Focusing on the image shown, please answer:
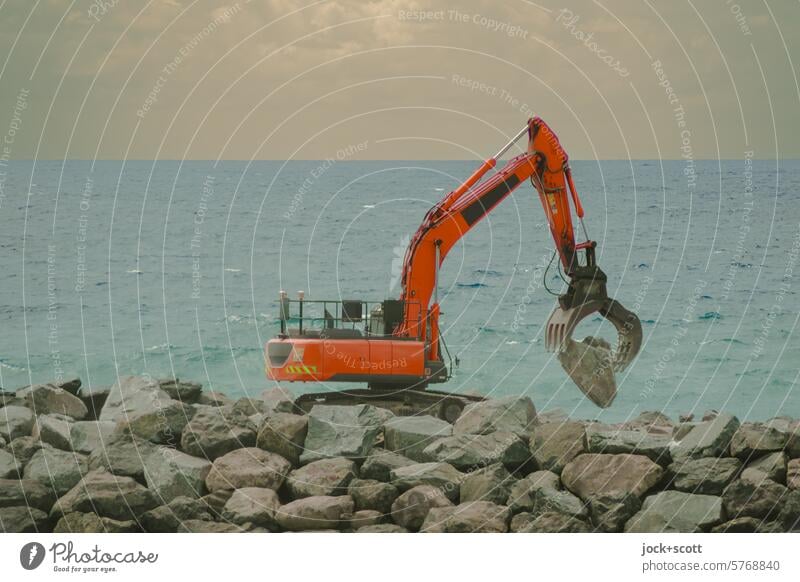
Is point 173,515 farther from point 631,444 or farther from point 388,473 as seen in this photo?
point 631,444

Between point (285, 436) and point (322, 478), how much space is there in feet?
3.95

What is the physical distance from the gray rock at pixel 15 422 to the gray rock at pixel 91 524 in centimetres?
341

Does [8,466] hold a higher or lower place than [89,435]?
lower

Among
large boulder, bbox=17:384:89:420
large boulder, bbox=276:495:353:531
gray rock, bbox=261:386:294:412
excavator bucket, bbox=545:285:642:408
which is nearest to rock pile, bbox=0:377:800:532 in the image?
large boulder, bbox=276:495:353:531

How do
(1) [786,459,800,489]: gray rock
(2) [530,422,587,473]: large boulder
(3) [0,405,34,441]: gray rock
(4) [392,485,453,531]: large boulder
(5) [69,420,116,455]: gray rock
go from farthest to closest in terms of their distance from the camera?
1. (3) [0,405,34,441]: gray rock
2. (5) [69,420,116,455]: gray rock
3. (2) [530,422,587,473]: large boulder
4. (1) [786,459,800,489]: gray rock
5. (4) [392,485,453,531]: large boulder

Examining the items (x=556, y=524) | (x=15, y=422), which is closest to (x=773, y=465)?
(x=556, y=524)

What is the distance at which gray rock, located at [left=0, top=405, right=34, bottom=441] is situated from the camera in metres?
21.2

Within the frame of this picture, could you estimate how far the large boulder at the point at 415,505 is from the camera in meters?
18.2

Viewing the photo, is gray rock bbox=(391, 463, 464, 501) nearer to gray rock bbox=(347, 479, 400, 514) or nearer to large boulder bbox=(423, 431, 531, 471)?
gray rock bbox=(347, 479, 400, 514)

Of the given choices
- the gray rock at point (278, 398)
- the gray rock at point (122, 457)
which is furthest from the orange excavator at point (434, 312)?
the gray rock at point (122, 457)

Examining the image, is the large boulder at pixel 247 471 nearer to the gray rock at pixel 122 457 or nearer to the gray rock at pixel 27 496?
the gray rock at pixel 122 457

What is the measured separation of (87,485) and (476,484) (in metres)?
5.04

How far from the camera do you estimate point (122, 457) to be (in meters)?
19.6

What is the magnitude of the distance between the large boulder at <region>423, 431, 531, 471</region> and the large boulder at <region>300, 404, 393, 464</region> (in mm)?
925
